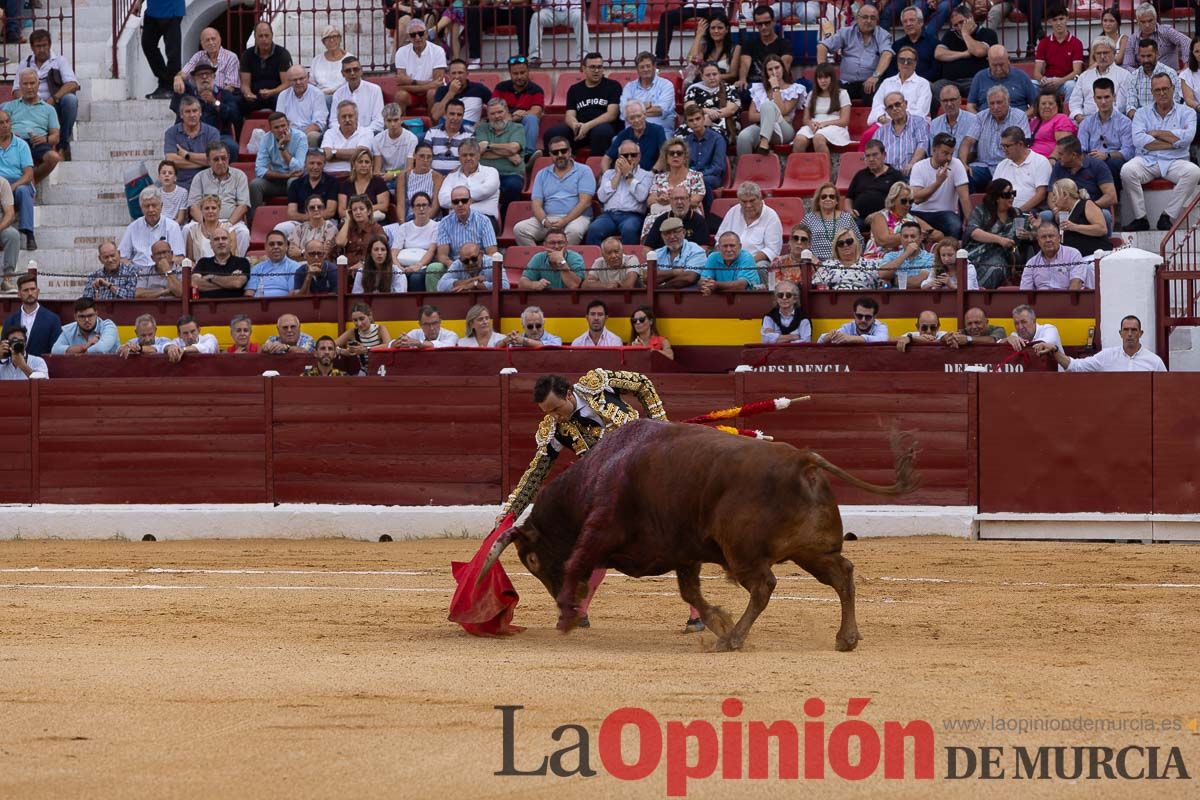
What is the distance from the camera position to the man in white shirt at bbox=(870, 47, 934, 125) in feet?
46.0

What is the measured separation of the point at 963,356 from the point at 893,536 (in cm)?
131

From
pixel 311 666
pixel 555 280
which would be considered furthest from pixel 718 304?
pixel 311 666

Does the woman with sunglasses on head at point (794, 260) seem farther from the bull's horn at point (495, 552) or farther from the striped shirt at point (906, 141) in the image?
the bull's horn at point (495, 552)

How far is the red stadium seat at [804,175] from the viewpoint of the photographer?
1413cm

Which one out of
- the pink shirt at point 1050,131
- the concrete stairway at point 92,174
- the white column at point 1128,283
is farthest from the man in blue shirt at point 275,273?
the white column at point 1128,283

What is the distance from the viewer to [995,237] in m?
12.4

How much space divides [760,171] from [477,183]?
2.26 m

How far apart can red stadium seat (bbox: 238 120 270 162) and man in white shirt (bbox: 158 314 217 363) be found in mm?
2781

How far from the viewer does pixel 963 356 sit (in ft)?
39.9

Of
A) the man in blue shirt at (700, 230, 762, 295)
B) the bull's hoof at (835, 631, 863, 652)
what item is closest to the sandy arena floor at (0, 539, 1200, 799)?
the bull's hoof at (835, 631, 863, 652)

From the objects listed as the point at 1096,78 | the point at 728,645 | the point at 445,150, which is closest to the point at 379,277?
the point at 445,150

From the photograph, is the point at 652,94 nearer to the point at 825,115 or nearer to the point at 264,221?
the point at 825,115

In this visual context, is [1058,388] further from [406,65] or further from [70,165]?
[70,165]

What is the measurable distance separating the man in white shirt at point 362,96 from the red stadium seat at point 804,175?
3641 mm
